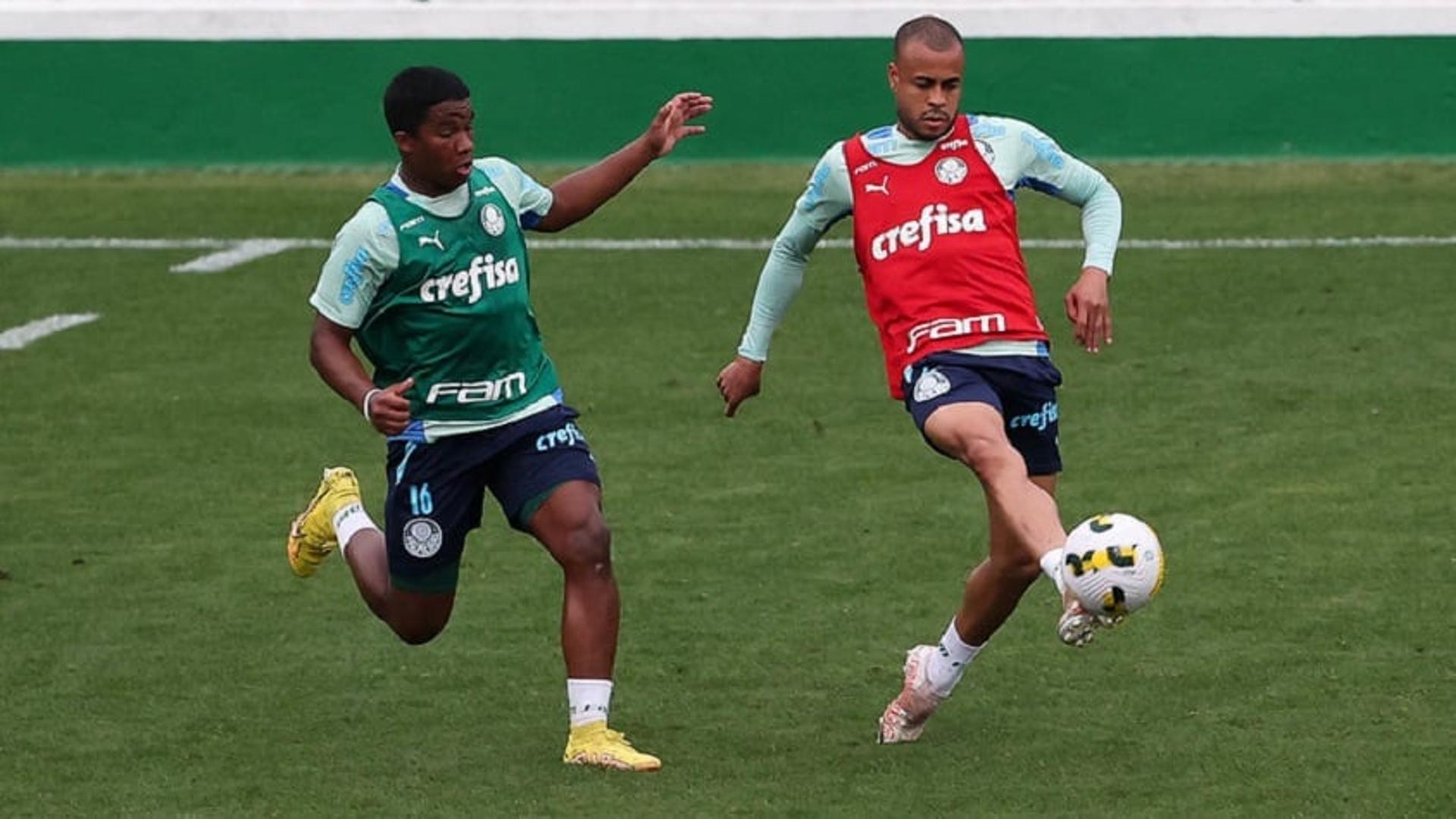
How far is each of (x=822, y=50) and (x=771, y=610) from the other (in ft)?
39.4

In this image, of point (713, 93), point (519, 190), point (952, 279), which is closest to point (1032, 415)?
point (952, 279)

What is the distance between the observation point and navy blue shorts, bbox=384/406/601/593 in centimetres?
786

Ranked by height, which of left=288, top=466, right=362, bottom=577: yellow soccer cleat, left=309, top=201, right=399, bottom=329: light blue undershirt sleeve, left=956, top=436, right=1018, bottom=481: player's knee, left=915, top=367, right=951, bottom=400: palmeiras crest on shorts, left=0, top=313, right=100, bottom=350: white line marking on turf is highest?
left=309, top=201, right=399, bottom=329: light blue undershirt sleeve

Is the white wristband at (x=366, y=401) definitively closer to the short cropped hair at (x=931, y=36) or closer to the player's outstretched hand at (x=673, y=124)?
the player's outstretched hand at (x=673, y=124)

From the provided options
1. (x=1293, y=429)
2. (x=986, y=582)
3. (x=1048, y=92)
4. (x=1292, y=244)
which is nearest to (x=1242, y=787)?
(x=986, y=582)

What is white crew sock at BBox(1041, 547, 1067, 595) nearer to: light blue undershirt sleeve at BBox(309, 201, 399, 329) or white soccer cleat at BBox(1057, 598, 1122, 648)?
white soccer cleat at BBox(1057, 598, 1122, 648)

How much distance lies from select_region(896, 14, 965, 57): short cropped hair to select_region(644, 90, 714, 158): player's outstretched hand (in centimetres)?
59

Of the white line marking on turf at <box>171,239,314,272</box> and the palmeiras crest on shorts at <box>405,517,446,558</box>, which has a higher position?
the palmeiras crest on shorts at <box>405,517,446,558</box>

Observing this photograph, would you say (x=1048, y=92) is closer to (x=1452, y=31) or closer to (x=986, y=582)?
(x=1452, y=31)

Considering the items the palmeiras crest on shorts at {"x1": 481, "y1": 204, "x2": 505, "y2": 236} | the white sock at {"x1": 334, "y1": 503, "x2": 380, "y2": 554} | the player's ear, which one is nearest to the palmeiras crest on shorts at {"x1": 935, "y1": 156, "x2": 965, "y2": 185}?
the palmeiras crest on shorts at {"x1": 481, "y1": 204, "x2": 505, "y2": 236}

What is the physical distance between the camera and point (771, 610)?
9.65 meters

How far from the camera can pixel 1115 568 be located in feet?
22.0

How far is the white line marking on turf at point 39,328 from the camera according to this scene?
612 inches

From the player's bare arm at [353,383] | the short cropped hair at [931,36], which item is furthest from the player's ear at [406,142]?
the short cropped hair at [931,36]
